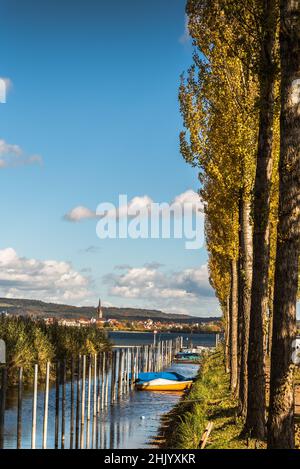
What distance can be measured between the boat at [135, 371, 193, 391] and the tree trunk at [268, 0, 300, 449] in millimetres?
38341

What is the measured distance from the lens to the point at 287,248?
13.6 metres

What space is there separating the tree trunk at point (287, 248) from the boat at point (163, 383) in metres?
38.3

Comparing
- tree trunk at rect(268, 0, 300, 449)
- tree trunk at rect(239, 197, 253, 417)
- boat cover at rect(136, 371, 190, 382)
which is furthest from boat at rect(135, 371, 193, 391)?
tree trunk at rect(268, 0, 300, 449)

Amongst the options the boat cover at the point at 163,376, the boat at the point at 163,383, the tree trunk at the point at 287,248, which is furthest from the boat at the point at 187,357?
the tree trunk at the point at 287,248

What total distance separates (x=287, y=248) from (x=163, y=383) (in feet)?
132

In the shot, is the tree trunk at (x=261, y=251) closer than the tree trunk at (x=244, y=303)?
Yes

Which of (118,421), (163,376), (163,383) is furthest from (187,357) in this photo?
(118,421)

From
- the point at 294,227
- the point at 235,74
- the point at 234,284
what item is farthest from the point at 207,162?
the point at 294,227

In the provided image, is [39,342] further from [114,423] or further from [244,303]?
[244,303]

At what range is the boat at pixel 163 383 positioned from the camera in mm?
51750

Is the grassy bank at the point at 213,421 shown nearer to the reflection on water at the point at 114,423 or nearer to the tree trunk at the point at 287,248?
the reflection on water at the point at 114,423
